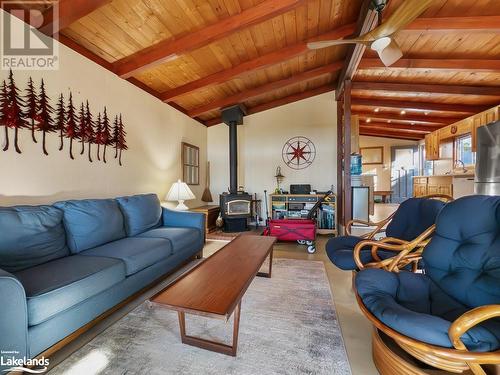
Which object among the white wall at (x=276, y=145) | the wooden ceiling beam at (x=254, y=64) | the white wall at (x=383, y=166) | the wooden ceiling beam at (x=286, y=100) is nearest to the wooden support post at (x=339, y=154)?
the white wall at (x=276, y=145)

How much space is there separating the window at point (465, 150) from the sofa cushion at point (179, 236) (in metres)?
6.05

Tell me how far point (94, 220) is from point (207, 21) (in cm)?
243

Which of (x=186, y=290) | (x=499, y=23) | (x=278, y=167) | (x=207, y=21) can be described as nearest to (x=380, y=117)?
(x=278, y=167)

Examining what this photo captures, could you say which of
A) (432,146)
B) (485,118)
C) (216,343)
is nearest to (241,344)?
(216,343)

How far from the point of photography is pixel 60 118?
2340mm

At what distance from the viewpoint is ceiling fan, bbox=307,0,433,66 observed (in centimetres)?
157

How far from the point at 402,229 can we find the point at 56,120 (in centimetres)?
365

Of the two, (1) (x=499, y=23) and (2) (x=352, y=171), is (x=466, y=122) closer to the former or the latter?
(2) (x=352, y=171)

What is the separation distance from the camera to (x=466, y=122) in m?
5.02

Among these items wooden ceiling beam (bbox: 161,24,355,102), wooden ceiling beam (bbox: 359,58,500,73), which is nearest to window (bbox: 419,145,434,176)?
wooden ceiling beam (bbox: 359,58,500,73)

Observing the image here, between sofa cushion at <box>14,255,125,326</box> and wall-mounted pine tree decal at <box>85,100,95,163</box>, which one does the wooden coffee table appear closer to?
sofa cushion at <box>14,255,125,326</box>

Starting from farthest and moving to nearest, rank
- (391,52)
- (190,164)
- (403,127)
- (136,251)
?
(403,127) → (190,164) → (391,52) → (136,251)

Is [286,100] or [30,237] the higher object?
[286,100]

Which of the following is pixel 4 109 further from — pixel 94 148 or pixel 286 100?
pixel 286 100
